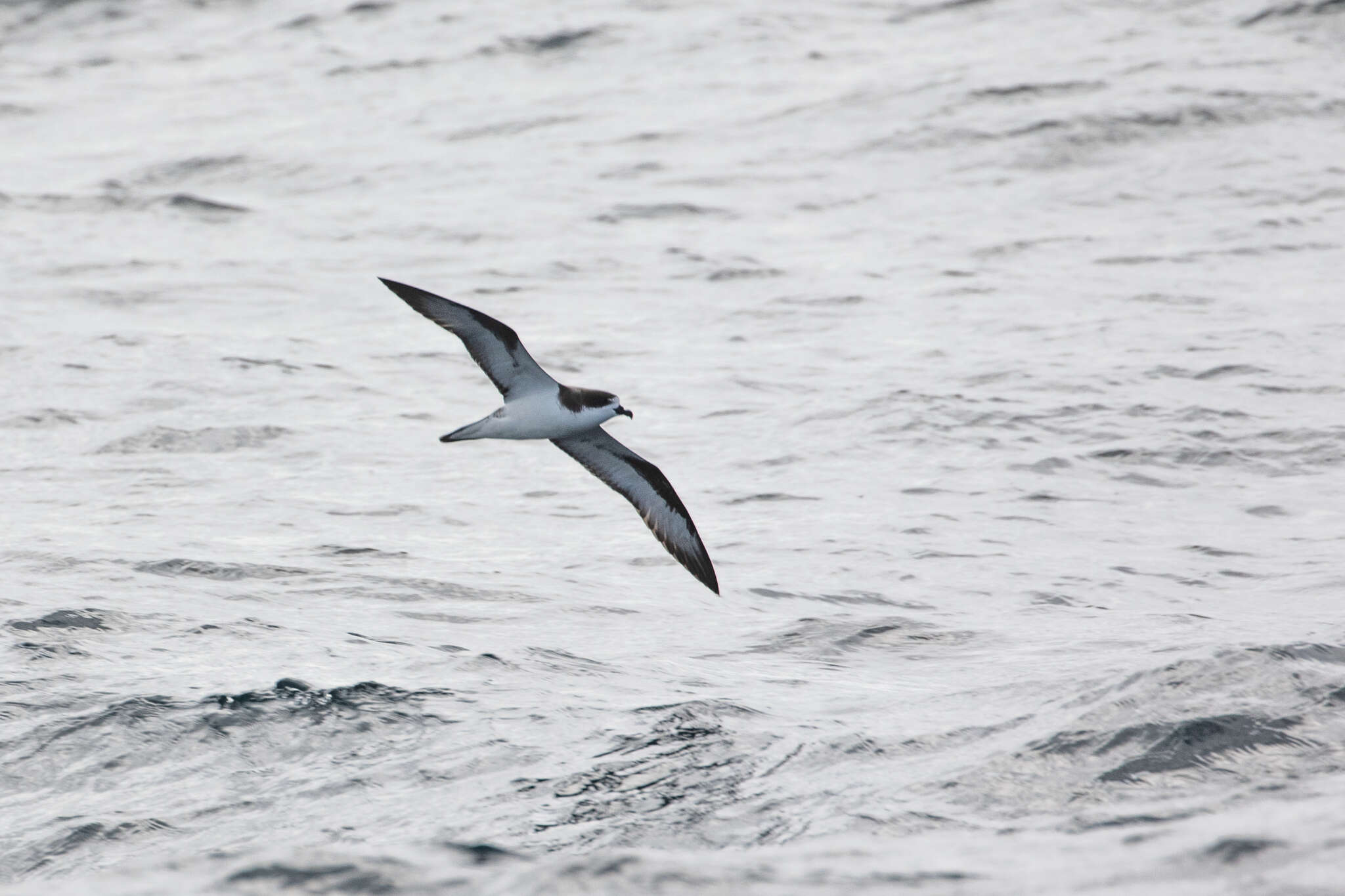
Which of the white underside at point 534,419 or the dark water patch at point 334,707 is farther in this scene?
the white underside at point 534,419

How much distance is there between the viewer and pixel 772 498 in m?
13.1

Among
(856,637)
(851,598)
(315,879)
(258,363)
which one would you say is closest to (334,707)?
(315,879)

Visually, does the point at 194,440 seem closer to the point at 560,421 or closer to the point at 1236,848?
the point at 560,421

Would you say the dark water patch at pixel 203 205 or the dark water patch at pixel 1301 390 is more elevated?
the dark water patch at pixel 203 205

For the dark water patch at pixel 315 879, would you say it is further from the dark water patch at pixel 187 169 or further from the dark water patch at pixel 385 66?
the dark water patch at pixel 385 66

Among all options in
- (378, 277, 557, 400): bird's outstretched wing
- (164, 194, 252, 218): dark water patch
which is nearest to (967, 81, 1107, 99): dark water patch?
(164, 194, 252, 218): dark water patch

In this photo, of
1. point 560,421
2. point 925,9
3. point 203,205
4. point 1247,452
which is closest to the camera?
point 560,421

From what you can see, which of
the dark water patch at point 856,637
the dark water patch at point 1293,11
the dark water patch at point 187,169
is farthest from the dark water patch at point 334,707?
the dark water patch at point 1293,11

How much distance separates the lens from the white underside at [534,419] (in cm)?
995

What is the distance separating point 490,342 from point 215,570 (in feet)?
9.32

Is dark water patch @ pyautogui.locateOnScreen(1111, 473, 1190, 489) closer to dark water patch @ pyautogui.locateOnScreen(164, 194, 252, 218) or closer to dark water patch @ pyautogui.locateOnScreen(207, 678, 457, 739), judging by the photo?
dark water patch @ pyautogui.locateOnScreen(207, 678, 457, 739)

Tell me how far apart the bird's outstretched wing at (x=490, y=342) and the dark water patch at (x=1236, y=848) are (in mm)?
4743

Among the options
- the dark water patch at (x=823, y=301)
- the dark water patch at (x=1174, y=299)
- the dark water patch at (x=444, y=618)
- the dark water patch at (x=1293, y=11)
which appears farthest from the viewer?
the dark water patch at (x=1293, y=11)

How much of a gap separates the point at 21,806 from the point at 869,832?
383cm
